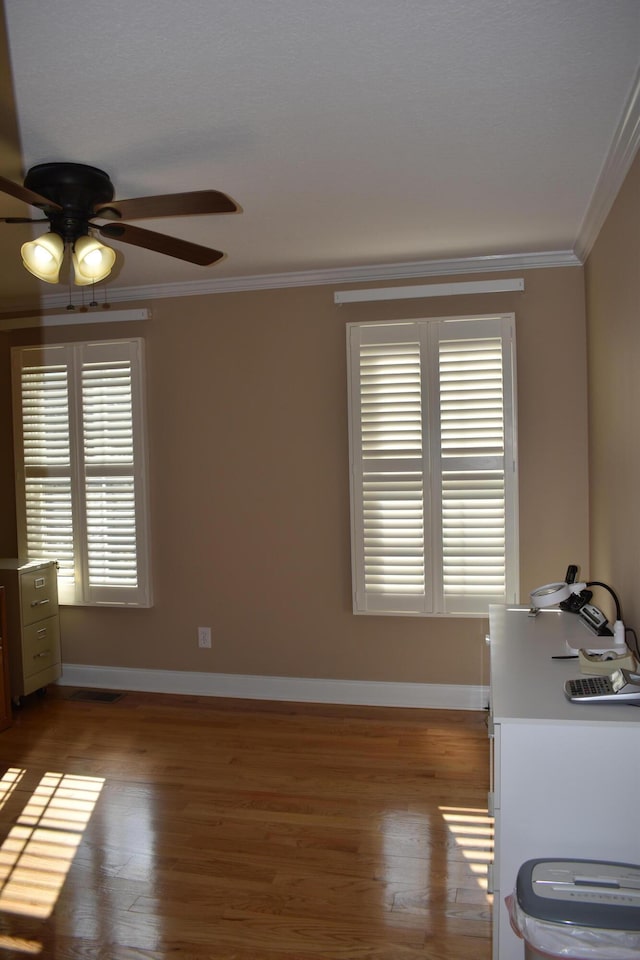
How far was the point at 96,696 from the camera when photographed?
4.43m

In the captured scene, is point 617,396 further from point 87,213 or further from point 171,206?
point 87,213

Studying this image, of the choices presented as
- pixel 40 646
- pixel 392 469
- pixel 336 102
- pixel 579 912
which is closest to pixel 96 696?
pixel 40 646

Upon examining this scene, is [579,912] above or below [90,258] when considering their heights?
below

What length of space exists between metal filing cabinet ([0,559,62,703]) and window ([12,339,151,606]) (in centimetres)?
14

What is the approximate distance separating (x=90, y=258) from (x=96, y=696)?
3009 mm

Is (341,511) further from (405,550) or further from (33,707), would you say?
(33,707)

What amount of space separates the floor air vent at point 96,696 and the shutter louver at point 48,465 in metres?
0.69

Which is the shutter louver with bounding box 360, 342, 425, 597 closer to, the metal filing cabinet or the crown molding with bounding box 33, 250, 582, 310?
the crown molding with bounding box 33, 250, 582, 310

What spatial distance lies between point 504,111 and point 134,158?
1.20 metres

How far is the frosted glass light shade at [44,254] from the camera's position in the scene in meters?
2.20

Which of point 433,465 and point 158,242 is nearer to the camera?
point 158,242

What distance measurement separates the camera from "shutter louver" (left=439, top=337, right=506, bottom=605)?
3846mm

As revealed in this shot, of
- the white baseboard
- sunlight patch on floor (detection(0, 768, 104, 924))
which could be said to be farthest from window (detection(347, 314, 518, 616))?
sunlight patch on floor (detection(0, 768, 104, 924))

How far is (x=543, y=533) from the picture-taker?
3.88 meters
